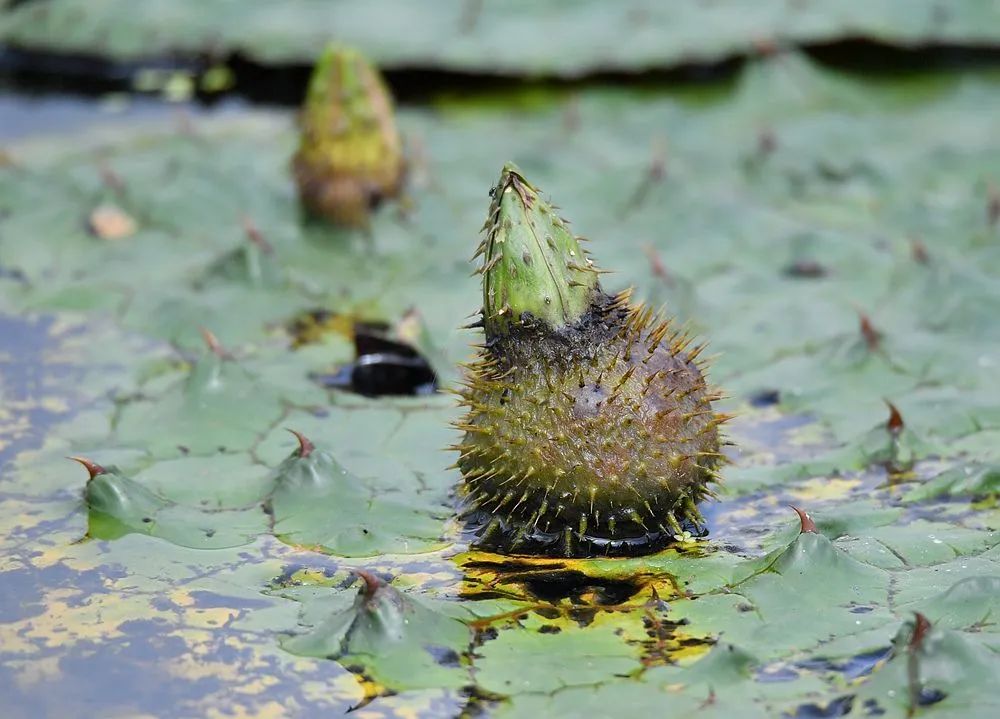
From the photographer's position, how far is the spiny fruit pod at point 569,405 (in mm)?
3086

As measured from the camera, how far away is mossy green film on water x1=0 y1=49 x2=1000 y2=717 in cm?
278

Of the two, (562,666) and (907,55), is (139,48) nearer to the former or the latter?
(907,55)

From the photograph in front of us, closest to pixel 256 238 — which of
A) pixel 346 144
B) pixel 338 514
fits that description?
pixel 346 144

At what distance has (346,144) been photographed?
5.15 m

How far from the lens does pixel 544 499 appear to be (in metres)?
3.14

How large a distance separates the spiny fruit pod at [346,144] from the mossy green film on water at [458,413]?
0.35 ft

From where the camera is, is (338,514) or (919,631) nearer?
(919,631)

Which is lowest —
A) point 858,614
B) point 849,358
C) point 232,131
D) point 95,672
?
point 95,672

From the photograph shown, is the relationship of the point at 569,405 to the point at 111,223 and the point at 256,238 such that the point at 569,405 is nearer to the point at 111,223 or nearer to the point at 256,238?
the point at 256,238

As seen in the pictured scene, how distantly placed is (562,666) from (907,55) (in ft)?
15.6

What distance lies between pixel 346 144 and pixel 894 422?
2.33 m

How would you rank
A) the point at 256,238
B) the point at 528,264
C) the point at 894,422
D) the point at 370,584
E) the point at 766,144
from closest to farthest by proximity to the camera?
the point at 370,584
the point at 528,264
the point at 894,422
the point at 256,238
the point at 766,144

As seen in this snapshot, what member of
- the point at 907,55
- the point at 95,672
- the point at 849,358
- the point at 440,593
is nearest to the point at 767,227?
the point at 849,358

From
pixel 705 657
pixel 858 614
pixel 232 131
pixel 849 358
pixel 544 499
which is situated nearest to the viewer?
pixel 705 657
